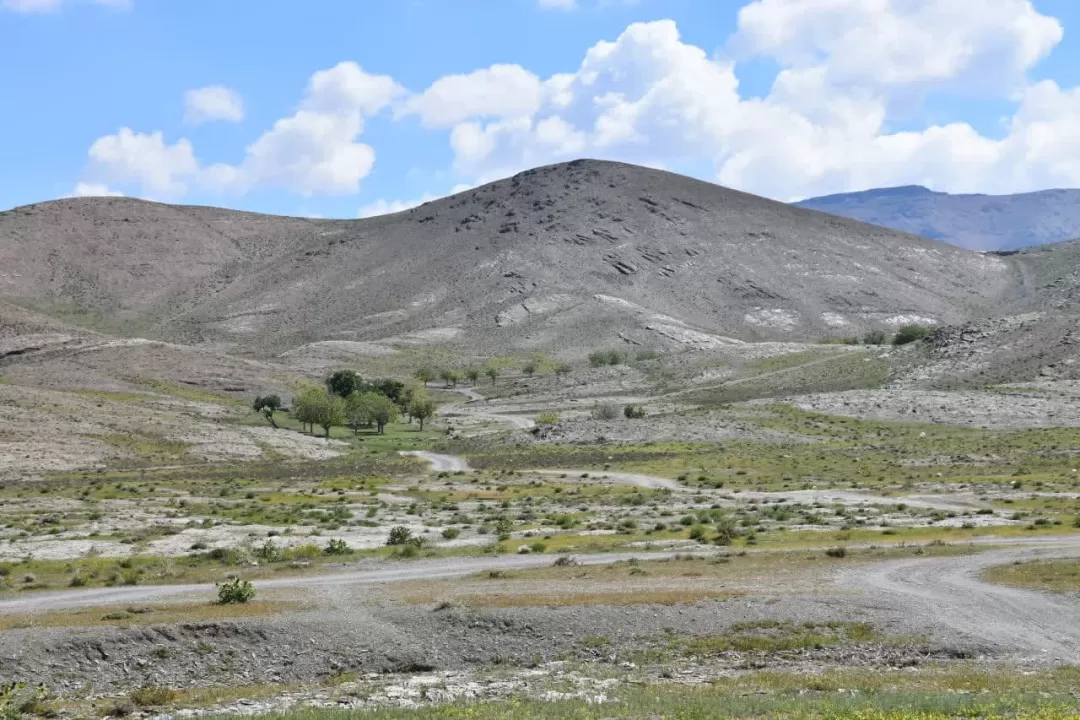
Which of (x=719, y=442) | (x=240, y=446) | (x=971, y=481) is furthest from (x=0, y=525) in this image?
(x=719, y=442)

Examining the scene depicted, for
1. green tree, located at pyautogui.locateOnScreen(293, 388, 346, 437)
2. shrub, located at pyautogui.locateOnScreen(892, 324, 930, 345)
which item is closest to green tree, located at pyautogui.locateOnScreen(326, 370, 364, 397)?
green tree, located at pyautogui.locateOnScreen(293, 388, 346, 437)

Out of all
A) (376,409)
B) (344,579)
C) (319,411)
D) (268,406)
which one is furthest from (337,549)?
(268,406)

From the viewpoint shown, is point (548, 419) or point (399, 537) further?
point (548, 419)

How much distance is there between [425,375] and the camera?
193 meters

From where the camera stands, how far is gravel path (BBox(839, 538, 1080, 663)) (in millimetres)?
24797

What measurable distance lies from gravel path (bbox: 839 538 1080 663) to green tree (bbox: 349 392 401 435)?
97.8 metres

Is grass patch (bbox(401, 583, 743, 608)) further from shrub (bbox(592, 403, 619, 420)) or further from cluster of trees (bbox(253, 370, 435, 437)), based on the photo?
shrub (bbox(592, 403, 619, 420))

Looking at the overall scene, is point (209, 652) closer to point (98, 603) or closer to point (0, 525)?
point (98, 603)

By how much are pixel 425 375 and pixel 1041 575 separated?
166m

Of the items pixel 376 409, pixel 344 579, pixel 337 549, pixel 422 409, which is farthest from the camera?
pixel 422 409

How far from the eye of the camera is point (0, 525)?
5288cm

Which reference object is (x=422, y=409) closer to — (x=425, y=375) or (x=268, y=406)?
(x=268, y=406)

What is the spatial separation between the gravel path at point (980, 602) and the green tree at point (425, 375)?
160 meters

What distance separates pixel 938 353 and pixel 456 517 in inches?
4568
